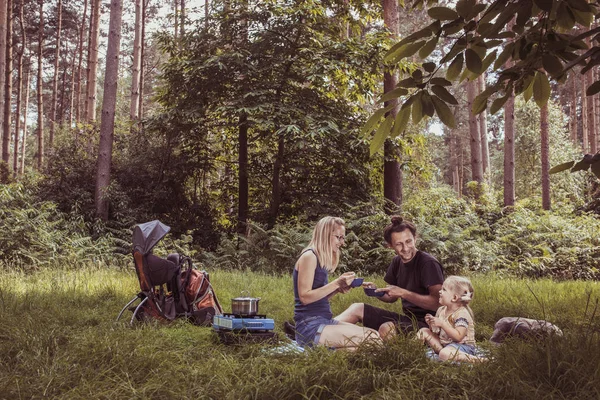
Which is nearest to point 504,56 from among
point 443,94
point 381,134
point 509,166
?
point 443,94

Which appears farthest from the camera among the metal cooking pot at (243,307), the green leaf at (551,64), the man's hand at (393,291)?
the metal cooking pot at (243,307)

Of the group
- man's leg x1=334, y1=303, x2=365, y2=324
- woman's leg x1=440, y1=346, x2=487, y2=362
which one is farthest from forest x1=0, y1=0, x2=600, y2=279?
woman's leg x1=440, y1=346, x2=487, y2=362

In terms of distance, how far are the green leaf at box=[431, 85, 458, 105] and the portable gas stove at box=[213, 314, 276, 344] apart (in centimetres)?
357

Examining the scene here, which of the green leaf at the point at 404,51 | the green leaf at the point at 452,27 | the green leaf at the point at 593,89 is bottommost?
the green leaf at the point at 593,89

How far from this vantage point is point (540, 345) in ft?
12.8

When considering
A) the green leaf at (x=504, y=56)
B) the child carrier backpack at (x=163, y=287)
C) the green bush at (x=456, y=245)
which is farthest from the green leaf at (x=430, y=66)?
the green bush at (x=456, y=245)

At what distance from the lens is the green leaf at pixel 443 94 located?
2.19m

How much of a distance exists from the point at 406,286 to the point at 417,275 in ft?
0.58

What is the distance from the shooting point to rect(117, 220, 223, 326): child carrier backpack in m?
6.48

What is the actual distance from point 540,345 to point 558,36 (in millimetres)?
2207

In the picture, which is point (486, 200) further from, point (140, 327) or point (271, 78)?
point (140, 327)

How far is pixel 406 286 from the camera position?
560 centimetres

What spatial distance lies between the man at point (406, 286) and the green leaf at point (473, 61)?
3248 mm

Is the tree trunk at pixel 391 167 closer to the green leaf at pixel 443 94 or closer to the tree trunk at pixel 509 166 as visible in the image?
the tree trunk at pixel 509 166
